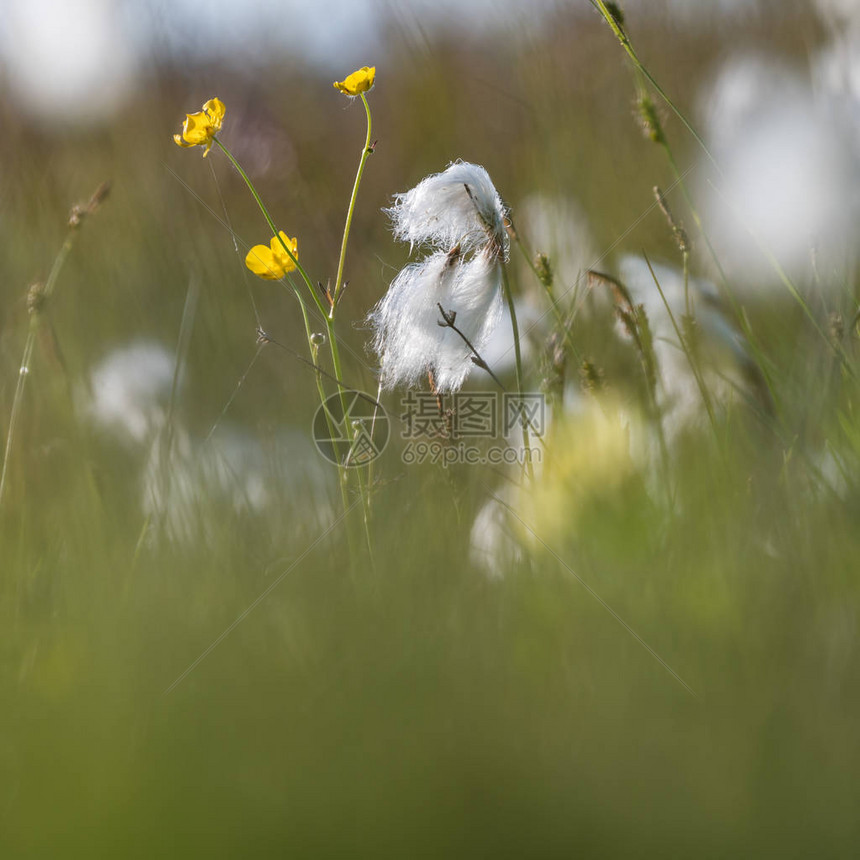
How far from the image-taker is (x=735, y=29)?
1.35 meters

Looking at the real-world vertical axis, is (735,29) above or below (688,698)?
above

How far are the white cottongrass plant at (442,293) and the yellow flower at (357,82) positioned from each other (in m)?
0.23

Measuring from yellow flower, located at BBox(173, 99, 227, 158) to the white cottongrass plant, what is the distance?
1.17 ft

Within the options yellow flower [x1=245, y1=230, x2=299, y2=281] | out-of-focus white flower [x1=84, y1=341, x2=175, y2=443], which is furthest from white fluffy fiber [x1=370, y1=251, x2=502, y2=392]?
out-of-focus white flower [x1=84, y1=341, x2=175, y2=443]

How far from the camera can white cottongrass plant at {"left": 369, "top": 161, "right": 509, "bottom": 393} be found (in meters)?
1.45

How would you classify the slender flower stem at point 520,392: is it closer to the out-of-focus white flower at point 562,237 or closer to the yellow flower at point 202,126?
the out-of-focus white flower at point 562,237

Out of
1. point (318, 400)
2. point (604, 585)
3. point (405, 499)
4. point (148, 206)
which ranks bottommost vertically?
point (604, 585)

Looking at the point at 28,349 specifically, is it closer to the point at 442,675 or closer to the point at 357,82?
the point at 357,82

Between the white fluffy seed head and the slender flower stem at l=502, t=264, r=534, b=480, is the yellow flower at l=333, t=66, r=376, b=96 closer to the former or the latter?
the white fluffy seed head

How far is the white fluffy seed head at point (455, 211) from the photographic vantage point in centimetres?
139

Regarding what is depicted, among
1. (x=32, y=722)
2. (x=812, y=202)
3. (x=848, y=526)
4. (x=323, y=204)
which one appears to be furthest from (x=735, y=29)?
(x=32, y=722)

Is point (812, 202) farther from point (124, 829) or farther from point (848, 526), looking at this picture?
point (124, 829)

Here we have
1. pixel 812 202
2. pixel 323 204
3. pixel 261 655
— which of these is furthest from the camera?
pixel 323 204

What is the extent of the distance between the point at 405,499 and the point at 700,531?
56 cm
